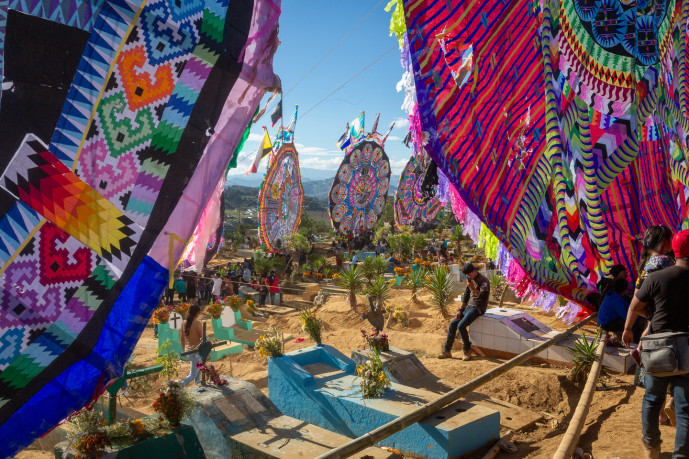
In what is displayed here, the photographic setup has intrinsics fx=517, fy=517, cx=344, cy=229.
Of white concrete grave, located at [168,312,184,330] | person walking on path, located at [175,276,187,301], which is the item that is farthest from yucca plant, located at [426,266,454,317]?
person walking on path, located at [175,276,187,301]

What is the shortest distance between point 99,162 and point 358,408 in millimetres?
3716

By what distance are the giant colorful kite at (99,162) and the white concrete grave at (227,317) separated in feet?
Answer: 30.5

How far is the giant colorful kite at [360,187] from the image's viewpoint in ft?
76.1

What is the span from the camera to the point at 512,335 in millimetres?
7180

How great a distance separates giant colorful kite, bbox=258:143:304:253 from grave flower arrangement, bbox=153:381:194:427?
13.9 m

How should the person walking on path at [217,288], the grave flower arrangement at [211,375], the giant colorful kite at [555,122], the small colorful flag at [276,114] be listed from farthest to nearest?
the small colorful flag at [276,114]
the person walking on path at [217,288]
the giant colorful kite at [555,122]
the grave flower arrangement at [211,375]

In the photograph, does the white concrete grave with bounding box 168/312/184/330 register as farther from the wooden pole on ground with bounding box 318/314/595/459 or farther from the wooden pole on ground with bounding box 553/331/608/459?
the wooden pole on ground with bounding box 553/331/608/459

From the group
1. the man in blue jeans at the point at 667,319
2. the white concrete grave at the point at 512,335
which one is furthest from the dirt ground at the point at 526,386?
the man in blue jeans at the point at 667,319

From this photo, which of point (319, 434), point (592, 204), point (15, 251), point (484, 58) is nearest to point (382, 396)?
point (319, 434)

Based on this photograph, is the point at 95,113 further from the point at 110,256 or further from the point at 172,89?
the point at 110,256

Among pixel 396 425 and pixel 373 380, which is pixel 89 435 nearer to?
pixel 396 425

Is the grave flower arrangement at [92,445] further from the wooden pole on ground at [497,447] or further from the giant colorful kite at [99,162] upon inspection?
the wooden pole on ground at [497,447]

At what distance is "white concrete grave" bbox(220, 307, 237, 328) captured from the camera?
11.2 m

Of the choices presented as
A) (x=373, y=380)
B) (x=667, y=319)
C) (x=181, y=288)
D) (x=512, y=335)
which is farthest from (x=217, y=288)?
(x=667, y=319)
